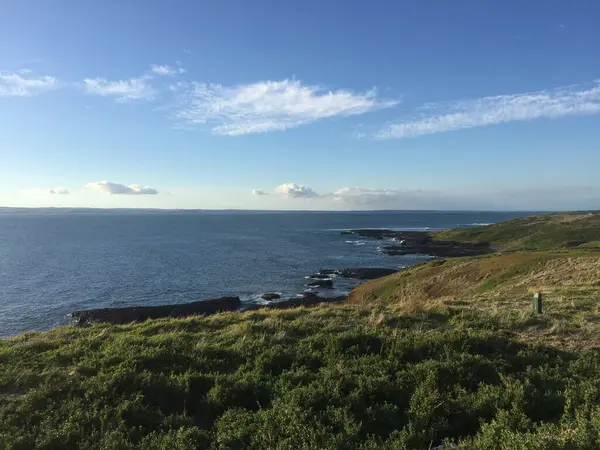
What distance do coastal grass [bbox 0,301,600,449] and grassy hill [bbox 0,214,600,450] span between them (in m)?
0.03

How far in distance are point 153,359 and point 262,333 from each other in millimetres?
3339

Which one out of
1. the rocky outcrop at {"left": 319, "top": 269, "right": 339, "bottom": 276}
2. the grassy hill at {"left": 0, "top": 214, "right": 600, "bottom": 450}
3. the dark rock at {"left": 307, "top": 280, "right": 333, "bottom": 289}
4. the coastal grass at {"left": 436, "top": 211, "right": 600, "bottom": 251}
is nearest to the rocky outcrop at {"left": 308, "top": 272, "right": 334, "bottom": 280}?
the rocky outcrop at {"left": 319, "top": 269, "right": 339, "bottom": 276}

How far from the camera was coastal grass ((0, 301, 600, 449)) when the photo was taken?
6.99 meters

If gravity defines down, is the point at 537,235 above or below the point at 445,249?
above

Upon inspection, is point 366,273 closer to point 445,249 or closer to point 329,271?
point 329,271

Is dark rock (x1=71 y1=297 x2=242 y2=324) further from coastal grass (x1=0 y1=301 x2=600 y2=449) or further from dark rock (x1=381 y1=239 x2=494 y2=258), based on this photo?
dark rock (x1=381 y1=239 x2=494 y2=258)

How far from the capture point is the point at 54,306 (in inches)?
1711

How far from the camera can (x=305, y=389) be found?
8547mm

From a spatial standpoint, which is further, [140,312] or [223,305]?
[223,305]

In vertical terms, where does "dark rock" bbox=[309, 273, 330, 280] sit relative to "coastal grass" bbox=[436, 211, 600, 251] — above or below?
below

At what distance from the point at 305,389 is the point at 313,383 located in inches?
15.1

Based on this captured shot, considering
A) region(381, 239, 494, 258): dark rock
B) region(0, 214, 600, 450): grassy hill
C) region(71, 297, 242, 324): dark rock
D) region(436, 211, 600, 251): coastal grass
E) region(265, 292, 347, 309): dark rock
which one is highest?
region(0, 214, 600, 450): grassy hill

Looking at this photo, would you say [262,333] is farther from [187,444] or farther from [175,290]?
[175,290]

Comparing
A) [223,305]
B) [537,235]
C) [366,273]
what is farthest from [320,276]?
[537,235]
